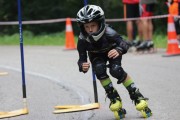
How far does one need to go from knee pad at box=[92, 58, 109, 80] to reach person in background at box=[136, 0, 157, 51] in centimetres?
752

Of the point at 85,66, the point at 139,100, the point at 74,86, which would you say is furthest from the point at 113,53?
the point at 74,86

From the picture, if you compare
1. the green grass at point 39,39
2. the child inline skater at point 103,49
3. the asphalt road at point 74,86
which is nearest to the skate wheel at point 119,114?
the child inline skater at point 103,49

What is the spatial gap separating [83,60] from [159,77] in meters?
3.91

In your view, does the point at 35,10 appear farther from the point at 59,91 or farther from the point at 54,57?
the point at 59,91

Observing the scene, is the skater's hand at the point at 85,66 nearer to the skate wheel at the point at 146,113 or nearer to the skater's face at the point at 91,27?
the skater's face at the point at 91,27

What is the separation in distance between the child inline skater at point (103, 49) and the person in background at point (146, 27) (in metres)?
7.50

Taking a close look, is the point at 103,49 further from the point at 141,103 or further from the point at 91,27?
the point at 141,103

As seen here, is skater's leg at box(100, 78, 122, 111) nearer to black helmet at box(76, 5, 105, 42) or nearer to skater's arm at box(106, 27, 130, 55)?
skater's arm at box(106, 27, 130, 55)

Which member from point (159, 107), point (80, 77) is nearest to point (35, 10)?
point (80, 77)

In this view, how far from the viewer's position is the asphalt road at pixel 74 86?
25.1ft

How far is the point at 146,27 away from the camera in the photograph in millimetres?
14773

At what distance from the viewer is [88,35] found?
22.6 ft

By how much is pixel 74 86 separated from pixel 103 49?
3421 mm

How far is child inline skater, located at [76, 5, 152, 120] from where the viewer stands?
683cm
